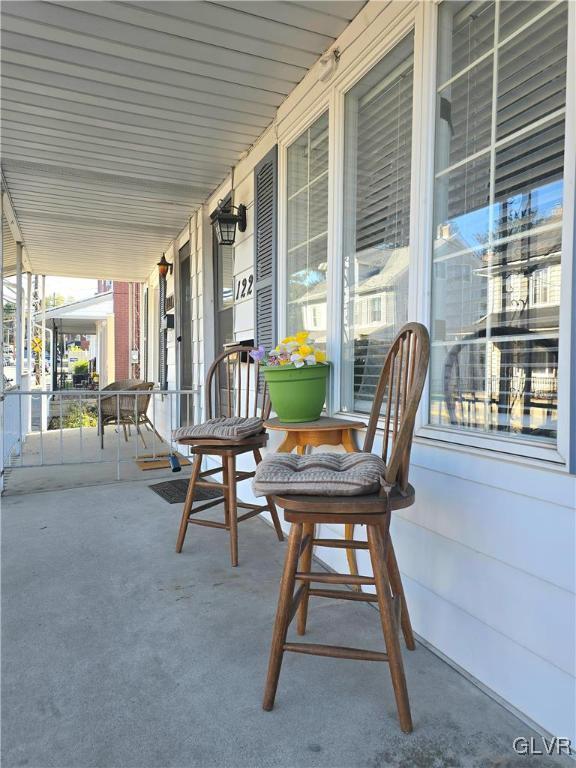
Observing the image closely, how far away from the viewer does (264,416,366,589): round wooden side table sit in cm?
193

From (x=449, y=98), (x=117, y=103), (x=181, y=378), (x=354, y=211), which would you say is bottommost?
(x=181, y=378)

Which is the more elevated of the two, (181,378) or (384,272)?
(384,272)

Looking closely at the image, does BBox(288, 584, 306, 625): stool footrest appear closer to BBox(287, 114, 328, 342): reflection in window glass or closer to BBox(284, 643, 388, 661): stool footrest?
BBox(284, 643, 388, 661): stool footrest

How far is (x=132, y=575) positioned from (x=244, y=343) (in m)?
1.93

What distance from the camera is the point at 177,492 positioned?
3.62 meters

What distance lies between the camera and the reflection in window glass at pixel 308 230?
2500 millimetres

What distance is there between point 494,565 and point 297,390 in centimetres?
102

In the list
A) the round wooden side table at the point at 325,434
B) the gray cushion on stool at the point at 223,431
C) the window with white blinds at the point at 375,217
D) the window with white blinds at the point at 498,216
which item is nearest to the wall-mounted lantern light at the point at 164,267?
the gray cushion on stool at the point at 223,431

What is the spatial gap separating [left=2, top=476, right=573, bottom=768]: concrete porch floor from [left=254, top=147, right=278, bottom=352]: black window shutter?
1538 millimetres

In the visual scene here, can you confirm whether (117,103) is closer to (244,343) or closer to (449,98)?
(244,343)

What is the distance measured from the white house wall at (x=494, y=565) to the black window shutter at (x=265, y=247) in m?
1.12

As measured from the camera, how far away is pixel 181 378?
561cm

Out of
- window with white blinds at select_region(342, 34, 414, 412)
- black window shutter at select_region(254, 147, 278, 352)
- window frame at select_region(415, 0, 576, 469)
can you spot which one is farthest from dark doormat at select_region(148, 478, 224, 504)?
window frame at select_region(415, 0, 576, 469)

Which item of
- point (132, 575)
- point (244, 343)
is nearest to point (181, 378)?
point (244, 343)
